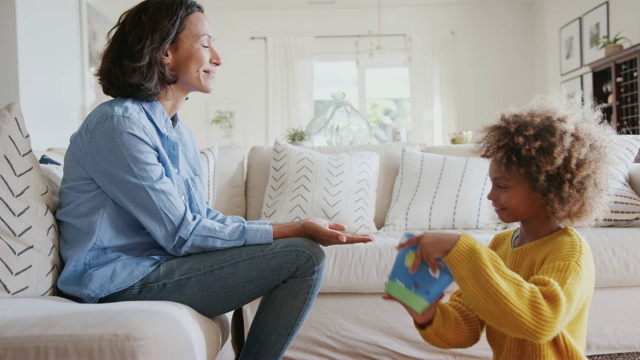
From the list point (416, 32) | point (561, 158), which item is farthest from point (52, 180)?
point (416, 32)

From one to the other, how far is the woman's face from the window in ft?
20.7

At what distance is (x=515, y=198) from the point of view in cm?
111

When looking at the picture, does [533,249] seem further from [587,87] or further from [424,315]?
[587,87]

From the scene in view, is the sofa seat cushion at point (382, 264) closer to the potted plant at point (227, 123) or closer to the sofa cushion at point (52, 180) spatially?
the sofa cushion at point (52, 180)

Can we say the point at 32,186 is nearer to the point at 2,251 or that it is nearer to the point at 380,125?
the point at 2,251

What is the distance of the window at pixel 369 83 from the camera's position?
7.83m

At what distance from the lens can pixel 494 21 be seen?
7.83m

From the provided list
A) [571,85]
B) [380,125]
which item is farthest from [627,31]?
[380,125]

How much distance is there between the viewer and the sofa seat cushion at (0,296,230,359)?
3.19 feet

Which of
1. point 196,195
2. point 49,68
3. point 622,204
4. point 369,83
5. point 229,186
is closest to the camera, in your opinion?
point 196,195

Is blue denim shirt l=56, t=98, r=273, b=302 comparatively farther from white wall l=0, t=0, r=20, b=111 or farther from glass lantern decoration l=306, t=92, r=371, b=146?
white wall l=0, t=0, r=20, b=111

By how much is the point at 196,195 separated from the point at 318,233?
351 mm

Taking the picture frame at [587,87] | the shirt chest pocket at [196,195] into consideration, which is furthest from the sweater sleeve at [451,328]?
the picture frame at [587,87]

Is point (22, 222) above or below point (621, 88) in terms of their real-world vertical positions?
below
